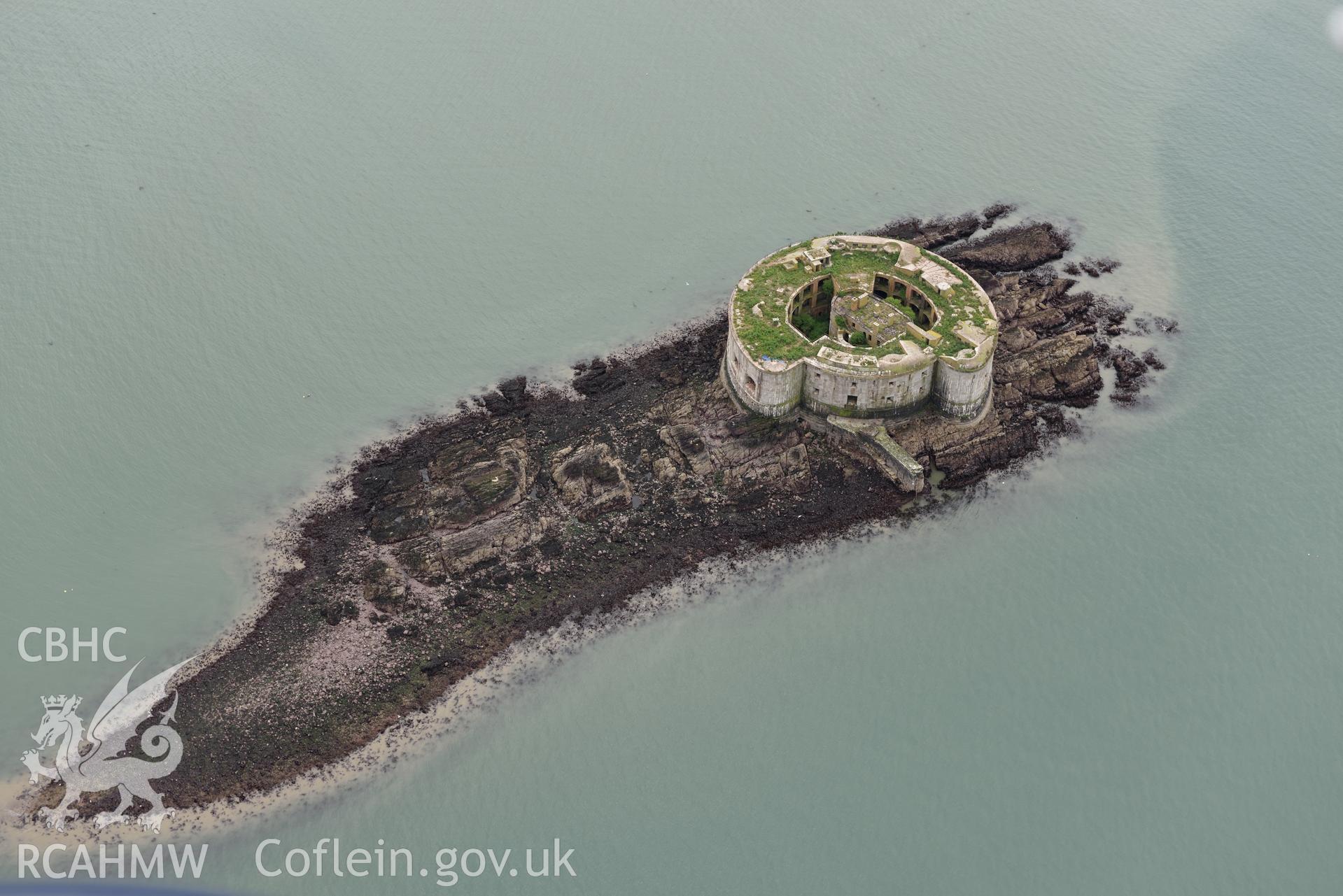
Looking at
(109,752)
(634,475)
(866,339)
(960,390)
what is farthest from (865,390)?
(109,752)

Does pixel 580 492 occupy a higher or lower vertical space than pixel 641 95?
lower

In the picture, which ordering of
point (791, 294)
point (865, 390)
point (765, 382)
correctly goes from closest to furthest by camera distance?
1. point (865, 390)
2. point (765, 382)
3. point (791, 294)

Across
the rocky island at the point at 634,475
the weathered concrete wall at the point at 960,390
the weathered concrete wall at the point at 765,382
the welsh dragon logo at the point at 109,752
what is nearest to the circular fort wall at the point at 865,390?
the rocky island at the point at 634,475

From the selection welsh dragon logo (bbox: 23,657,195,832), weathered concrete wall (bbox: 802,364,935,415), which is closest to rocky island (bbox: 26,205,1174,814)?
weathered concrete wall (bbox: 802,364,935,415)

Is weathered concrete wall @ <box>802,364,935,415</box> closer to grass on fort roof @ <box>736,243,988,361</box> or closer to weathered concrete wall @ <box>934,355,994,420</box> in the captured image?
weathered concrete wall @ <box>934,355,994,420</box>

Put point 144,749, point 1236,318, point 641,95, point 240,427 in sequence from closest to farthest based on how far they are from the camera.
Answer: point 144,749 → point 240,427 → point 1236,318 → point 641,95

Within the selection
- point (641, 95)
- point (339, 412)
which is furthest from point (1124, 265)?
point (339, 412)

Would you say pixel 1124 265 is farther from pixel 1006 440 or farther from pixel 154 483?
pixel 154 483

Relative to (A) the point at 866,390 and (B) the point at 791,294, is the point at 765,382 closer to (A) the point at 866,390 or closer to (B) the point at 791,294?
(A) the point at 866,390
